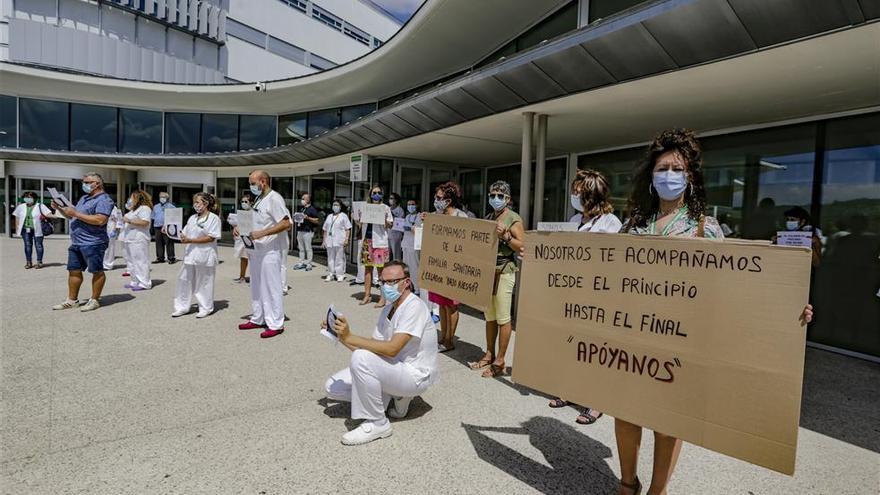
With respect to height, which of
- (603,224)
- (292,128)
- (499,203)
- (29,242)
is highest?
(292,128)

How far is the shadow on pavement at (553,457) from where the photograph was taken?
265 cm

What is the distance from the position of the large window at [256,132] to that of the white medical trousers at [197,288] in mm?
14304

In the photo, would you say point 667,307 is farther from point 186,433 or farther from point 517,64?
point 517,64

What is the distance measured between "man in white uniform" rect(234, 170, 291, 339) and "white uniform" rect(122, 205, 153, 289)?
399cm

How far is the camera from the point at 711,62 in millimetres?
4199

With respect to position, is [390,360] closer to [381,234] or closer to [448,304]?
[448,304]

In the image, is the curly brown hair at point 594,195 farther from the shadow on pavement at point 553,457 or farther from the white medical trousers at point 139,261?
the white medical trousers at point 139,261

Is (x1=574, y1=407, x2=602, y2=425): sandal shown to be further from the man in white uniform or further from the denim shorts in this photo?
the denim shorts

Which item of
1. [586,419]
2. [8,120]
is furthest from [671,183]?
[8,120]

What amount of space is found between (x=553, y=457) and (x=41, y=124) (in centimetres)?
2453

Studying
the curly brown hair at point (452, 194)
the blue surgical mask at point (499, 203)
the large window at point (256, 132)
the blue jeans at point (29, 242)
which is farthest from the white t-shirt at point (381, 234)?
the large window at point (256, 132)

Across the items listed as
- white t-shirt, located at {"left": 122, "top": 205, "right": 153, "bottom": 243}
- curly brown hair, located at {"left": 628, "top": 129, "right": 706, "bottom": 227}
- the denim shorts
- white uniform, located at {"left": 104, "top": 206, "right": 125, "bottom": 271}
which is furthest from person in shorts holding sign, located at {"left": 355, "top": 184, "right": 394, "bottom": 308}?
white uniform, located at {"left": 104, "top": 206, "right": 125, "bottom": 271}

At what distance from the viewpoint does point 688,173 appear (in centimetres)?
228

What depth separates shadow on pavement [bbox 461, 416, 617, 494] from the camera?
8.71ft
